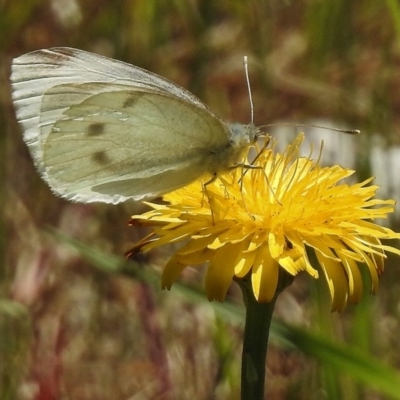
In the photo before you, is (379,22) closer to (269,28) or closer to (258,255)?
(269,28)

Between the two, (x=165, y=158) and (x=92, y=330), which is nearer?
(x=165, y=158)

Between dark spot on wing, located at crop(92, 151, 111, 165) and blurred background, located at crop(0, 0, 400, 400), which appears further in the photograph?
blurred background, located at crop(0, 0, 400, 400)

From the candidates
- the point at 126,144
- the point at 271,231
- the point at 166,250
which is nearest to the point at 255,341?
the point at 271,231

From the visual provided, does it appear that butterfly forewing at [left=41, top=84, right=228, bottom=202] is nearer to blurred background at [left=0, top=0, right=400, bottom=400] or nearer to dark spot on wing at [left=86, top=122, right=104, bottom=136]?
dark spot on wing at [left=86, top=122, right=104, bottom=136]

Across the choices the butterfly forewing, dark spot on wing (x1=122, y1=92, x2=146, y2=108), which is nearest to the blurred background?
the butterfly forewing

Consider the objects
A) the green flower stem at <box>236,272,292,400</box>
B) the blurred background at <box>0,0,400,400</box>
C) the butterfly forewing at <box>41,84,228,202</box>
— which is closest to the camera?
the green flower stem at <box>236,272,292,400</box>

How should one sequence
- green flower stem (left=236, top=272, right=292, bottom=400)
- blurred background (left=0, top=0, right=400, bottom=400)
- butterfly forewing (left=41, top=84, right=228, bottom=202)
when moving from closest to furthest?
green flower stem (left=236, top=272, right=292, bottom=400)
butterfly forewing (left=41, top=84, right=228, bottom=202)
blurred background (left=0, top=0, right=400, bottom=400)

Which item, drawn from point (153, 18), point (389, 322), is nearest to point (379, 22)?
point (153, 18)
